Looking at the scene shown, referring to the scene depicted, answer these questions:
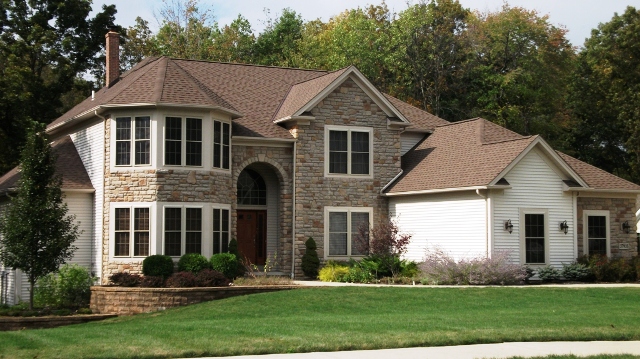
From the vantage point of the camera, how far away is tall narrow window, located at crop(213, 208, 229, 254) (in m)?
28.2

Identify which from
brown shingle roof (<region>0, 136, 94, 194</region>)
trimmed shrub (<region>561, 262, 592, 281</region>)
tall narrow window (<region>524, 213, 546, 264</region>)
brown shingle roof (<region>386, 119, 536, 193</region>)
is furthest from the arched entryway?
trimmed shrub (<region>561, 262, 592, 281</region>)

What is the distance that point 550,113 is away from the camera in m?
55.5

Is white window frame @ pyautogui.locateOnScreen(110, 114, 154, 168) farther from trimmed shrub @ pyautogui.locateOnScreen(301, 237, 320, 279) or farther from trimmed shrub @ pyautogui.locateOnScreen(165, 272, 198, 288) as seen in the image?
trimmed shrub @ pyautogui.locateOnScreen(301, 237, 320, 279)

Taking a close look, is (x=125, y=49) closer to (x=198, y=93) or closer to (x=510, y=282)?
(x=198, y=93)

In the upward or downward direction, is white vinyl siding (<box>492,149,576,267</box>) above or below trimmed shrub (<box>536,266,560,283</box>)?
above

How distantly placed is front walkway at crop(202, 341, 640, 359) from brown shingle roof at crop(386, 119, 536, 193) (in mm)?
12992

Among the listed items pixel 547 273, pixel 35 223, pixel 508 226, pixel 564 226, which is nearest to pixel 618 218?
pixel 564 226

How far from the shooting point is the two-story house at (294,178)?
1074 inches

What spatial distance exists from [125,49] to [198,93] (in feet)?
94.0

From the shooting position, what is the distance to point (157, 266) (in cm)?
2616

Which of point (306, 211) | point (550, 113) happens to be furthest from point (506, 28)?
point (306, 211)

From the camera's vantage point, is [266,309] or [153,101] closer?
[266,309]

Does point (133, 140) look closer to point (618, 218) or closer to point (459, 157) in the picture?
point (459, 157)

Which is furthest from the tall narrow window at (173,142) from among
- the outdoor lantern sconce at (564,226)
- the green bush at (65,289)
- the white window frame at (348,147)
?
the outdoor lantern sconce at (564,226)
